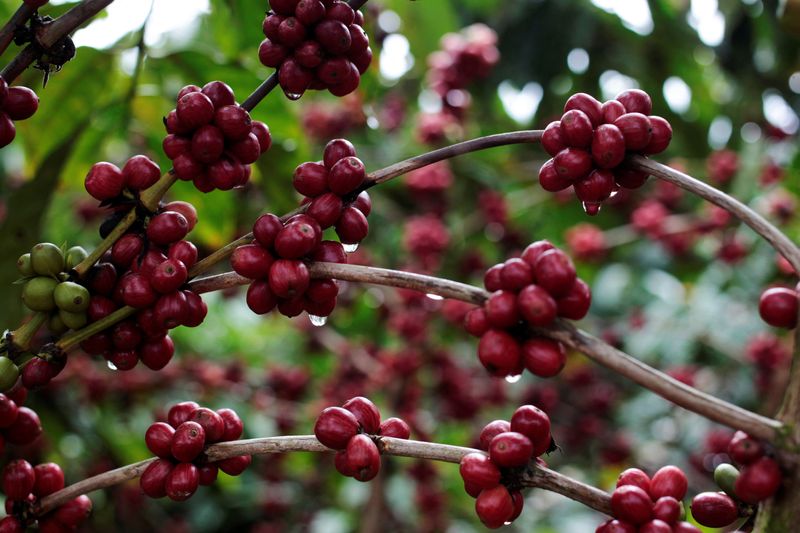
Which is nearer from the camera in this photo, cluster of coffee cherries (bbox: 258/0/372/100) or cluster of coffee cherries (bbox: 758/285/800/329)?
cluster of coffee cherries (bbox: 758/285/800/329)

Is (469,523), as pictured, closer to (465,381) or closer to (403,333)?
(465,381)

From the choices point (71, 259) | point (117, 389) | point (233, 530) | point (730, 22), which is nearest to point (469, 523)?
point (233, 530)

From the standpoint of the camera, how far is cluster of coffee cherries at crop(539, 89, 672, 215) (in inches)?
33.6

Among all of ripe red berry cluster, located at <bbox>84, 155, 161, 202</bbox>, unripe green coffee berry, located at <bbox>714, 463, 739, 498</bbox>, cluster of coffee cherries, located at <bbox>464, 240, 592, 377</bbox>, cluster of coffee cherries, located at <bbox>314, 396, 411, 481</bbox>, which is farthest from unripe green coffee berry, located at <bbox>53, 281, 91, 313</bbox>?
unripe green coffee berry, located at <bbox>714, 463, 739, 498</bbox>

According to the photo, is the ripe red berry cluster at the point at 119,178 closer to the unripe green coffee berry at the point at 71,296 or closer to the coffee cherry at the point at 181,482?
the unripe green coffee berry at the point at 71,296

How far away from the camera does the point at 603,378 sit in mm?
3621

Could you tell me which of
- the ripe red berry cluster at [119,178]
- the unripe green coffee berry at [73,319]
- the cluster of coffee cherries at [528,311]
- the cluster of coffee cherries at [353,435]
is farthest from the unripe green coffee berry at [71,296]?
the cluster of coffee cherries at [528,311]

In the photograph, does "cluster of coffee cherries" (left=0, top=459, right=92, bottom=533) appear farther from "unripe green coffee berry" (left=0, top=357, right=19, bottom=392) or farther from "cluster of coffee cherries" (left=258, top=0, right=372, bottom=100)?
"cluster of coffee cherries" (left=258, top=0, right=372, bottom=100)

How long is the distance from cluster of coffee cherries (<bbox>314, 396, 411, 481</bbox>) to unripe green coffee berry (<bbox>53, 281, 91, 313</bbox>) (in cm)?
29

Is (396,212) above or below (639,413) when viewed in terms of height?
above

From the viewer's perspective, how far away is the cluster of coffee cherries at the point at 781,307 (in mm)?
779

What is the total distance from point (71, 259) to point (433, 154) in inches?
17.7

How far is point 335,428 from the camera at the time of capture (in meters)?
0.85

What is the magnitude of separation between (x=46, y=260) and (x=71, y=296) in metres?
0.07
